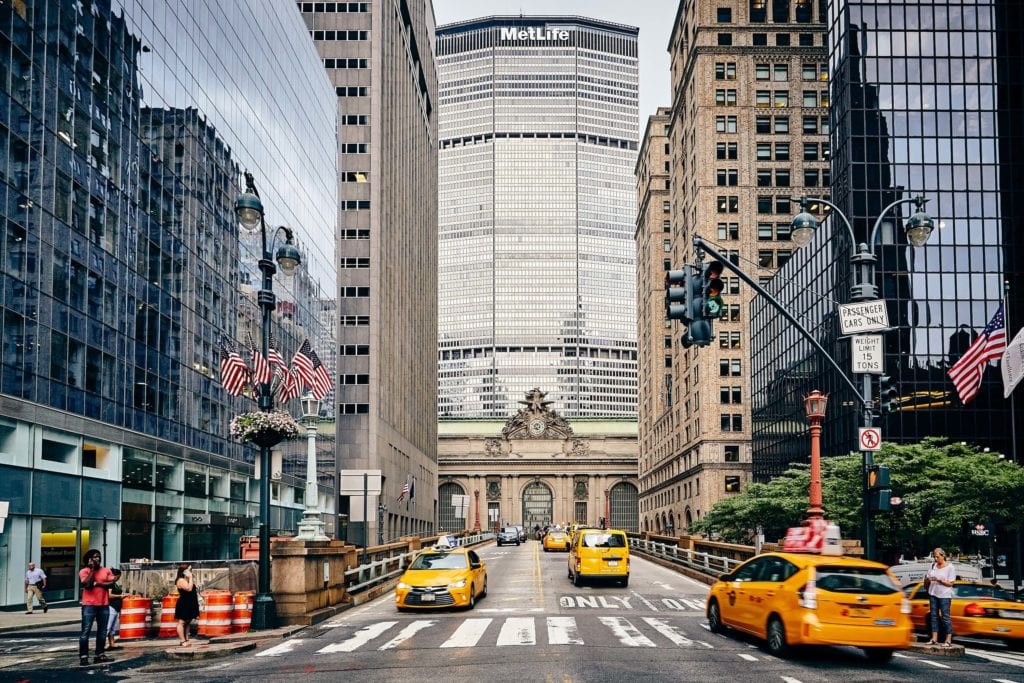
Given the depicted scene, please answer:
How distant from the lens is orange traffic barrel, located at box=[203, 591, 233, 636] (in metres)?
22.0

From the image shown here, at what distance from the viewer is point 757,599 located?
18.8 meters

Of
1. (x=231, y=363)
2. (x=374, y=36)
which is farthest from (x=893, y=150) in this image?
(x=231, y=363)

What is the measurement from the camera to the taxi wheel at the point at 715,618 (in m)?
21.3

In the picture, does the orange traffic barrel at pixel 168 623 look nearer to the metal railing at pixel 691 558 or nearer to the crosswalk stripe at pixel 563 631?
the crosswalk stripe at pixel 563 631

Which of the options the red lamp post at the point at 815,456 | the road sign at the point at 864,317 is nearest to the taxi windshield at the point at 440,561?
the red lamp post at the point at 815,456

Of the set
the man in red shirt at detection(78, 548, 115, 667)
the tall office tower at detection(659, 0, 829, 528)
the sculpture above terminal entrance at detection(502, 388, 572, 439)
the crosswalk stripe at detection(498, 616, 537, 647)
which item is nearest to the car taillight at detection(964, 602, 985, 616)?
the crosswalk stripe at detection(498, 616, 537, 647)

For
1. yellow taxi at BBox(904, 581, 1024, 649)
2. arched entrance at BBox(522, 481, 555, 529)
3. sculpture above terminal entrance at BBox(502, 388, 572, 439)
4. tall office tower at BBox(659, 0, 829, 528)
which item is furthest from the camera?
sculpture above terminal entrance at BBox(502, 388, 572, 439)

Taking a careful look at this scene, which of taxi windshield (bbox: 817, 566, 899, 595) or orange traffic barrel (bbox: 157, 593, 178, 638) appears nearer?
taxi windshield (bbox: 817, 566, 899, 595)

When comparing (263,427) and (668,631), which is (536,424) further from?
(668,631)

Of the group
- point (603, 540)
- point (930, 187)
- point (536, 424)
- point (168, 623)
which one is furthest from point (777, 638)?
point (536, 424)

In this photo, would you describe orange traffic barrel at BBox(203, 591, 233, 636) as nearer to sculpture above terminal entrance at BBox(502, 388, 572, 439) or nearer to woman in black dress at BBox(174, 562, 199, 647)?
woman in black dress at BBox(174, 562, 199, 647)

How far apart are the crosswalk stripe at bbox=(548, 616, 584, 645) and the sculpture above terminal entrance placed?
133 meters

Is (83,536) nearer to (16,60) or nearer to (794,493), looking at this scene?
(16,60)

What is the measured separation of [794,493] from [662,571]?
11.8m
